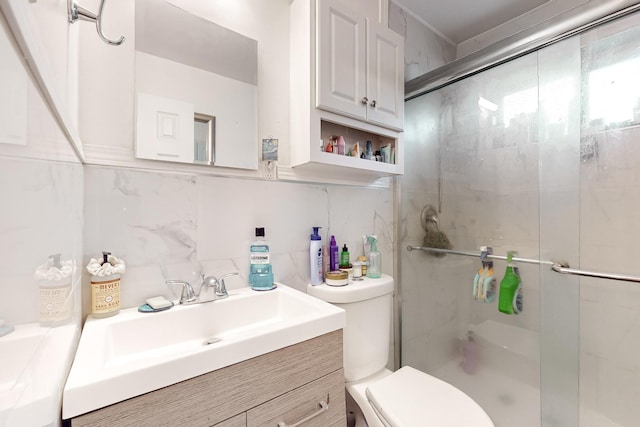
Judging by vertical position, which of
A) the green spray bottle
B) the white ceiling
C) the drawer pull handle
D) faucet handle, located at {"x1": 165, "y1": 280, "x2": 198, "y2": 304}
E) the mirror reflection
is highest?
the white ceiling

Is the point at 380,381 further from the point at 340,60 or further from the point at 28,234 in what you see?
the point at 340,60

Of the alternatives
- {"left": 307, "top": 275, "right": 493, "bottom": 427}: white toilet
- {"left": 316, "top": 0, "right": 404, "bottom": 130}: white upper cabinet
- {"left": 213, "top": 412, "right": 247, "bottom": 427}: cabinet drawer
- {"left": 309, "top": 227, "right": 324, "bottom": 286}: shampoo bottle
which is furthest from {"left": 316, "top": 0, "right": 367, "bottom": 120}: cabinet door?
{"left": 213, "top": 412, "right": 247, "bottom": 427}: cabinet drawer

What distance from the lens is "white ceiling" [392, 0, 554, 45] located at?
1719 millimetres

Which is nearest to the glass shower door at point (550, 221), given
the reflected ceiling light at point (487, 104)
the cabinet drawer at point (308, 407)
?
the reflected ceiling light at point (487, 104)

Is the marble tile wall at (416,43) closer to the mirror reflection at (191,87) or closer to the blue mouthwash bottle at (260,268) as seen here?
the mirror reflection at (191,87)

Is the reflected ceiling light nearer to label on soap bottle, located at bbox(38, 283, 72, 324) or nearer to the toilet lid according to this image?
the toilet lid

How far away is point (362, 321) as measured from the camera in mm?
1178

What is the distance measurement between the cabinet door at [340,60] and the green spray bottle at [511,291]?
1.04 metres

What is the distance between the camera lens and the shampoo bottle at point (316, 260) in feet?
4.03

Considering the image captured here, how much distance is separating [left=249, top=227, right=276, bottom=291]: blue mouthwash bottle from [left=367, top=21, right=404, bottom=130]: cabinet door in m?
0.77

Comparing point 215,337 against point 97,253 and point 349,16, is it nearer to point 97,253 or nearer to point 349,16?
point 97,253

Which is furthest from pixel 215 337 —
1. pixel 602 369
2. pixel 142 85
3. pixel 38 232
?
pixel 602 369

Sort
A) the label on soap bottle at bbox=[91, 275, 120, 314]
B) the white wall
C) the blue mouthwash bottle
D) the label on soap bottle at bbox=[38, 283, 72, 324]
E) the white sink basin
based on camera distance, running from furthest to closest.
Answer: the blue mouthwash bottle
the label on soap bottle at bbox=[91, 275, 120, 314]
the white sink basin
the label on soap bottle at bbox=[38, 283, 72, 324]
the white wall

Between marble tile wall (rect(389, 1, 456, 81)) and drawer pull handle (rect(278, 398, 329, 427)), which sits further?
marble tile wall (rect(389, 1, 456, 81))
